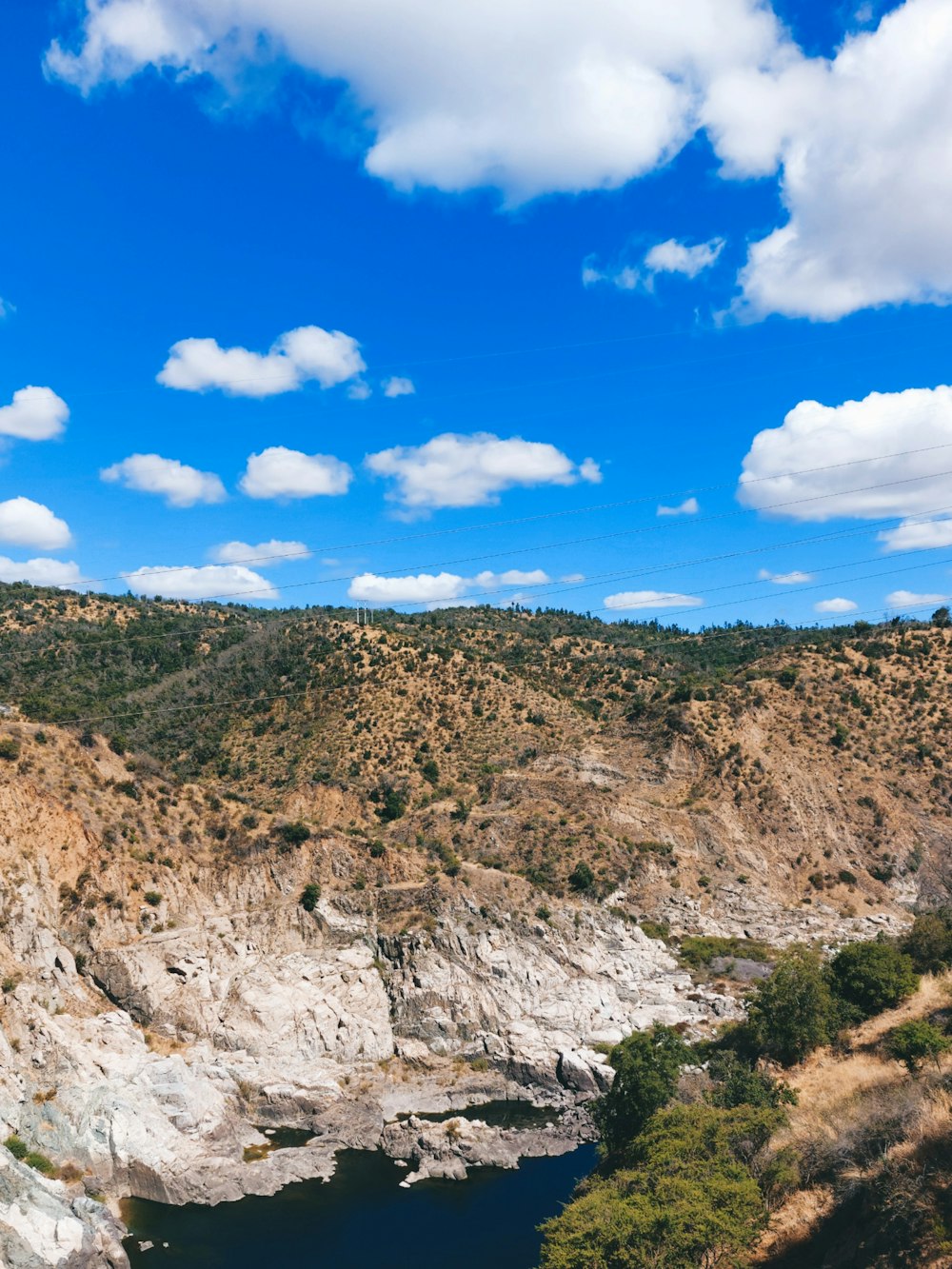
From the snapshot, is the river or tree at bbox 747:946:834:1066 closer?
the river

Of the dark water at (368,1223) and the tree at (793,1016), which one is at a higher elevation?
the tree at (793,1016)

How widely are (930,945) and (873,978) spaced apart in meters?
5.25

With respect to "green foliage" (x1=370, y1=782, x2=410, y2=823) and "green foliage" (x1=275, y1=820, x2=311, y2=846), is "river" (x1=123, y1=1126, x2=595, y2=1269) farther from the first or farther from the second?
"green foliage" (x1=370, y1=782, x2=410, y2=823)

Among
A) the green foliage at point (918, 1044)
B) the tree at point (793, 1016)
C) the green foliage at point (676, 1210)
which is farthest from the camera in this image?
the tree at point (793, 1016)

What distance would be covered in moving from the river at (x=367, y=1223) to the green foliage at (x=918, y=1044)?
1492 centimetres

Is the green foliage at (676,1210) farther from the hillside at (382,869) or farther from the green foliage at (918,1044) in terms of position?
the hillside at (382,869)

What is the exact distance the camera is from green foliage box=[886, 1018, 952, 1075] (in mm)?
30656

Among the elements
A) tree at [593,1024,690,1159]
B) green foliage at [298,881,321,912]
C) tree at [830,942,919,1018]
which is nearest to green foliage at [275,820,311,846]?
green foliage at [298,881,321,912]

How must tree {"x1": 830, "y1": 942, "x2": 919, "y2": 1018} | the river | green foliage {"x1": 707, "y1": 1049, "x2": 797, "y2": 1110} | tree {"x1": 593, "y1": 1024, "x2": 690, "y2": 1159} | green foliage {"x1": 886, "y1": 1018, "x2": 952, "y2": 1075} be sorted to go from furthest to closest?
tree {"x1": 830, "y1": 942, "x2": 919, "y2": 1018} → tree {"x1": 593, "y1": 1024, "x2": 690, "y2": 1159} → green foliage {"x1": 707, "y1": 1049, "x2": 797, "y2": 1110} → the river → green foliage {"x1": 886, "y1": 1018, "x2": 952, "y2": 1075}

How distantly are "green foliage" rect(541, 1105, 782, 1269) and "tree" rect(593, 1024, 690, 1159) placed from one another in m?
5.32

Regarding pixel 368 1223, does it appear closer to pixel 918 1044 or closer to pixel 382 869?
pixel 918 1044

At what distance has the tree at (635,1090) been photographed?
113 feet

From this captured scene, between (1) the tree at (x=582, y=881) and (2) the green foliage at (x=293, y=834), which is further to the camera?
(1) the tree at (x=582, y=881)

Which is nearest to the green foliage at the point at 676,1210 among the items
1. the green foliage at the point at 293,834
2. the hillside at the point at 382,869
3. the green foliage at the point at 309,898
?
the hillside at the point at 382,869
